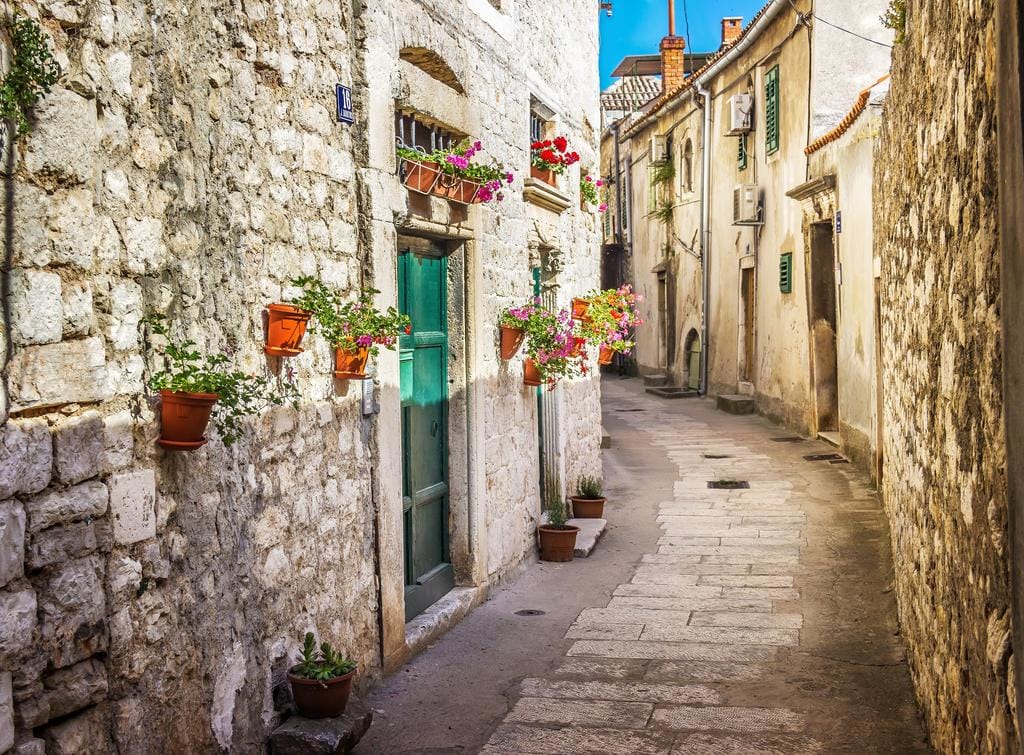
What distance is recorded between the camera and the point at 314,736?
15.0ft

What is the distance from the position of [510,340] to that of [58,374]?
4843 mm

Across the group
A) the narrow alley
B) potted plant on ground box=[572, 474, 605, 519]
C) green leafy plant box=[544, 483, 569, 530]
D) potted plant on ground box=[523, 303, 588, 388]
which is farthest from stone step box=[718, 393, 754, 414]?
potted plant on ground box=[523, 303, 588, 388]

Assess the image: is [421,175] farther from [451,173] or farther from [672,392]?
[672,392]

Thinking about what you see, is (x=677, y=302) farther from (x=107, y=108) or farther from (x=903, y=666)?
(x=107, y=108)

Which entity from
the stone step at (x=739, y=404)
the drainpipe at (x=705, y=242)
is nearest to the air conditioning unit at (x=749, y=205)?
the stone step at (x=739, y=404)

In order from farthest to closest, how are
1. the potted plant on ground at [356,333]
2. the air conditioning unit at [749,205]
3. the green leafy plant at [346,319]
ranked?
the air conditioning unit at [749,205], the potted plant on ground at [356,333], the green leafy plant at [346,319]

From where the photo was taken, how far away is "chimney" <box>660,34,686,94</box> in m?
26.8

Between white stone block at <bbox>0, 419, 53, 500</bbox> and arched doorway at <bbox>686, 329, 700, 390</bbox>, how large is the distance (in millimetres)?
20275

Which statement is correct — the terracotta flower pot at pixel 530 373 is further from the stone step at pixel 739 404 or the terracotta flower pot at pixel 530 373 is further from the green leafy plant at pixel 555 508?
the stone step at pixel 739 404

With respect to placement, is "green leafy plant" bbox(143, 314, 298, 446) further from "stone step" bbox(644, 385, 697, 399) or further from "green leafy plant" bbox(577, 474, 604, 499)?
"stone step" bbox(644, 385, 697, 399)

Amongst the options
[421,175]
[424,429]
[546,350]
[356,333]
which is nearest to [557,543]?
[546,350]

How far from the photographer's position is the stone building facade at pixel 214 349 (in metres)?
3.17

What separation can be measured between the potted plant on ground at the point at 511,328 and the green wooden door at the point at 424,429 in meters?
Result: 0.78

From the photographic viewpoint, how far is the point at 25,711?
10.0 ft
